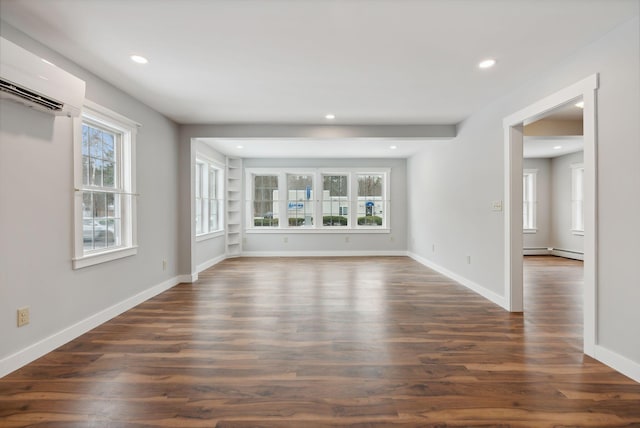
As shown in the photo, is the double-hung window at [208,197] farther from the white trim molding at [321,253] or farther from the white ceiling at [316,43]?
the white ceiling at [316,43]

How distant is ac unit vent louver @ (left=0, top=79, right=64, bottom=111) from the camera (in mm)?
1983

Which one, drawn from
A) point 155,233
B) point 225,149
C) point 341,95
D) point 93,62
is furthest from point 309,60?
point 225,149

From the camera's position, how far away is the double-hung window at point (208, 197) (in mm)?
5895

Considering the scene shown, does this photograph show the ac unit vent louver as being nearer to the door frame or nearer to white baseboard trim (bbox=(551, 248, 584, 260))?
the door frame

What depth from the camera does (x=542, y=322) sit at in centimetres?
313

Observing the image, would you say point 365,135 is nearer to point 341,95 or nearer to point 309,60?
point 341,95

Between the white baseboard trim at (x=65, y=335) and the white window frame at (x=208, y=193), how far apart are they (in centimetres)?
207

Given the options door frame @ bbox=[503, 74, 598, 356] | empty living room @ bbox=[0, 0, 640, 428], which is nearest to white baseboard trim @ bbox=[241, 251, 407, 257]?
empty living room @ bbox=[0, 0, 640, 428]

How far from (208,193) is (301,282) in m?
2.88

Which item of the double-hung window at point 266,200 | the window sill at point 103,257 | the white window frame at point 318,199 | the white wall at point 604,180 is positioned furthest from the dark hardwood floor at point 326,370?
the double-hung window at point 266,200

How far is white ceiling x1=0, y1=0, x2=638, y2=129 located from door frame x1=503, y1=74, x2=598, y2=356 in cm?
34

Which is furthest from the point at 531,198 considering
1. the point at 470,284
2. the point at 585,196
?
the point at 585,196

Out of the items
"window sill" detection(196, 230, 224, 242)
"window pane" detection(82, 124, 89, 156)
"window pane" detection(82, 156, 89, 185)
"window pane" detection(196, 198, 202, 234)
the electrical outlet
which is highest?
"window pane" detection(82, 124, 89, 156)

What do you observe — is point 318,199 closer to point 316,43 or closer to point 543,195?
point 316,43
